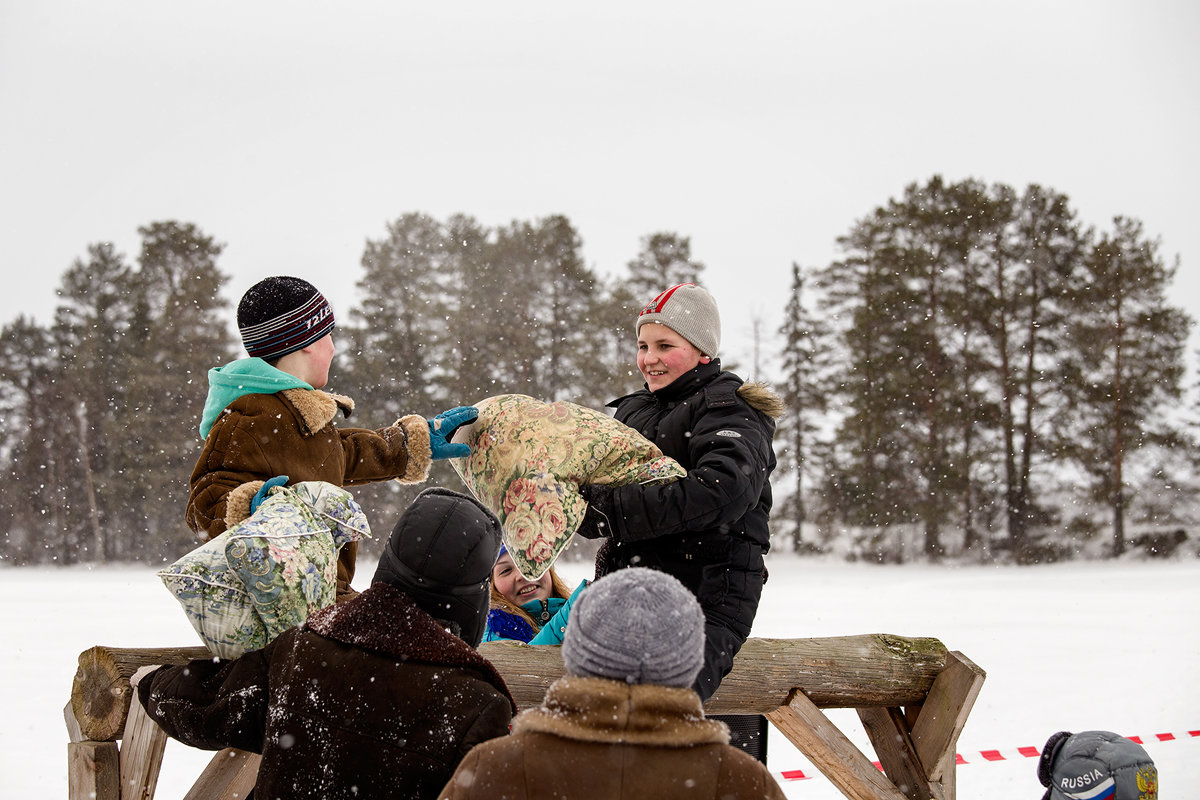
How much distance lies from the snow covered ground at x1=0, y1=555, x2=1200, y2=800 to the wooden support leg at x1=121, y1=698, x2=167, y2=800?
4.13 meters

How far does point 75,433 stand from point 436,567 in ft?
102

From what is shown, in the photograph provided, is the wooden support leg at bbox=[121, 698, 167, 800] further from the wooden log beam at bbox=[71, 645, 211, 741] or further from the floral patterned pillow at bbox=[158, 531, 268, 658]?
the floral patterned pillow at bbox=[158, 531, 268, 658]

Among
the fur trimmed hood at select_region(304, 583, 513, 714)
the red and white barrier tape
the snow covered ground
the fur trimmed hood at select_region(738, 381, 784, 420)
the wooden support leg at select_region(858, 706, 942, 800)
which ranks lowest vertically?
the snow covered ground

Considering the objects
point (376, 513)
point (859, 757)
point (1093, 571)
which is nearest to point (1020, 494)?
point (1093, 571)

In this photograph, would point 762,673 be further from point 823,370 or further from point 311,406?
point 823,370

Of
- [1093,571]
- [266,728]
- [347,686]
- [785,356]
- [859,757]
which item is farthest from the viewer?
[785,356]

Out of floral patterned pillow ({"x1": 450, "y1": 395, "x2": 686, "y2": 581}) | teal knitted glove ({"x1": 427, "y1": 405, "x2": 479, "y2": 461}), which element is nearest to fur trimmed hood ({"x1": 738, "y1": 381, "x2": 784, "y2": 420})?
floral patterned pillow ({"x1": 450, "y1": 395, "x2": 686, "y2": 581})

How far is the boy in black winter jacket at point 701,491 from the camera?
2512mm

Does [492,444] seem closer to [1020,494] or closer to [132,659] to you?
[132,659]

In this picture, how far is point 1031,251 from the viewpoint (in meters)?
27.4

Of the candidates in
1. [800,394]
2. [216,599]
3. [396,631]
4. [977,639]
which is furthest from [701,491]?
[800,394]

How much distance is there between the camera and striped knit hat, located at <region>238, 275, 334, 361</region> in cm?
248

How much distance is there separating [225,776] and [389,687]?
1.38 m

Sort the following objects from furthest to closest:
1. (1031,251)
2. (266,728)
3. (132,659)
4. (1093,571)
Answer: (1031,251), (1093,571), (132,659), (266,728)
